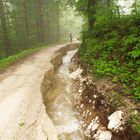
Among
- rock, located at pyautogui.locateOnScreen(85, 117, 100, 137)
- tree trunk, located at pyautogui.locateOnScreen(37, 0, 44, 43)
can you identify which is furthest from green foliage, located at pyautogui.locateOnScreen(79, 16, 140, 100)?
tree trunk, located at pyautogui.locateOnScreen(37, 0, 44, 43)

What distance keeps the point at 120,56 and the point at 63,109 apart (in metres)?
3.07

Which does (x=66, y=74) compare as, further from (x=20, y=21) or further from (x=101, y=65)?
(x=20, y=21)

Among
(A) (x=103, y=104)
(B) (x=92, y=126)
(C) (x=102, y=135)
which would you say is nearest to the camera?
(C) (x=102, y=135)

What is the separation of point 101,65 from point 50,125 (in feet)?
11.2

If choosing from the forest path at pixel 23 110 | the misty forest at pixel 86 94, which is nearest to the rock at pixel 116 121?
the misty forest at pixel 86 94

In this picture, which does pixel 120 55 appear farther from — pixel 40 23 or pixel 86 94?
pixel 40 23

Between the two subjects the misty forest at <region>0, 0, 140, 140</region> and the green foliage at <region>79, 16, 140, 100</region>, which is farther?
the green foliage at <region>79, 16, 140, 100</region>

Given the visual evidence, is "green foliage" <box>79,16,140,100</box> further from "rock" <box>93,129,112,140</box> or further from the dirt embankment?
the dirt embankment

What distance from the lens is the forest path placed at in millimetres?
5062

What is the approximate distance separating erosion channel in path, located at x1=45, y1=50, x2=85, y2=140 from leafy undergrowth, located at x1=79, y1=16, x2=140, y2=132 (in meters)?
1.48

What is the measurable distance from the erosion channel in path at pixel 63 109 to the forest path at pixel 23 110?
586 mm

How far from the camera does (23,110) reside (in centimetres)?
612

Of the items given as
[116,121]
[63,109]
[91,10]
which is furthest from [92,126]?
[91,10]

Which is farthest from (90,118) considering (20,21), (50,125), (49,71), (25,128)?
(20,21)
